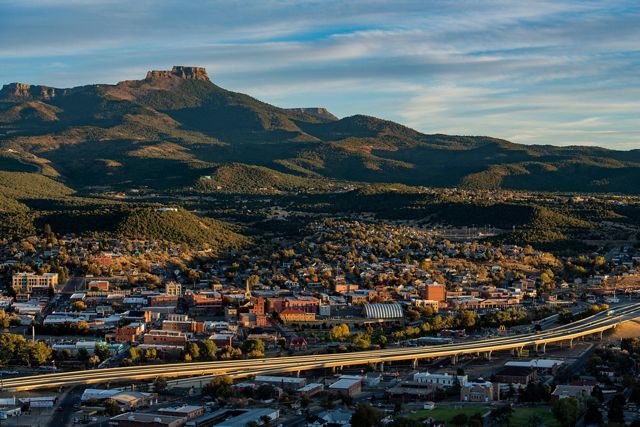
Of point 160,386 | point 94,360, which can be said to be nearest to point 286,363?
point 160,386

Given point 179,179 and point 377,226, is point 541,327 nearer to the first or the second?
point 377,226

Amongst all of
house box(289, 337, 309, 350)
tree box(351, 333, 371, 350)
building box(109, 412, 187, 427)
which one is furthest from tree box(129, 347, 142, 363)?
building box(109, 412, 187, 427)

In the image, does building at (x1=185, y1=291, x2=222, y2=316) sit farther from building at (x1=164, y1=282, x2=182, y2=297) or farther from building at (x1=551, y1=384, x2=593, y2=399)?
building at (x1=551, y1=384, x2=593, y2=399)

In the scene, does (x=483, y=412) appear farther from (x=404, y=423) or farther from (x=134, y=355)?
(x=134, y=355)

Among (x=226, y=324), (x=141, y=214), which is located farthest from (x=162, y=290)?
(x=141, y=214)

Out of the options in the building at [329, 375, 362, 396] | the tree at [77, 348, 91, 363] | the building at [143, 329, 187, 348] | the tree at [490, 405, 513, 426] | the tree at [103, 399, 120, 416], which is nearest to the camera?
the tree at [490, 405, 513, 426]
